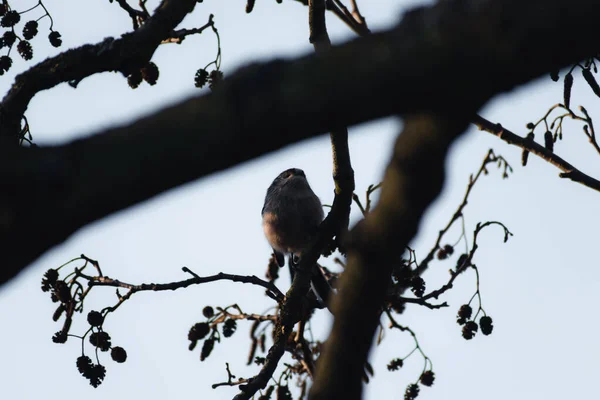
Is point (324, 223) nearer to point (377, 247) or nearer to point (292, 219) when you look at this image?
point (292, 219)

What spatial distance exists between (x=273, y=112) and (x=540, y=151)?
10.6ft

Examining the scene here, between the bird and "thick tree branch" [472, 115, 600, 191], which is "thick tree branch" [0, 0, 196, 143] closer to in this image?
"thick tree branch" [472, 115, 600, 191]

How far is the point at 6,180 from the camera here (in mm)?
1252

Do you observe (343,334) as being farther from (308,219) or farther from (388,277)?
(308,219)

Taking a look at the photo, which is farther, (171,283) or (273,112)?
(171,283)

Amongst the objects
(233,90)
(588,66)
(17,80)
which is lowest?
(233,90)

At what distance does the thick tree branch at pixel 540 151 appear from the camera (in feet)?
12.8

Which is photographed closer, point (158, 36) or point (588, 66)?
point (158, 36)

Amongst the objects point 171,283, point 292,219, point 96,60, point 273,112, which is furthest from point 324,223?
point 273,112

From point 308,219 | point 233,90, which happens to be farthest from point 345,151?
point 233,90

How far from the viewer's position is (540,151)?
411cm

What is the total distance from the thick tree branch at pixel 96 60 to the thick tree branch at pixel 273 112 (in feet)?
7.49

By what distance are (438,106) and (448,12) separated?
16 centimetres

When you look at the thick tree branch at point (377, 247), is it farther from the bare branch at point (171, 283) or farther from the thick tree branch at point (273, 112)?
the bare branch at point (171, 283)
